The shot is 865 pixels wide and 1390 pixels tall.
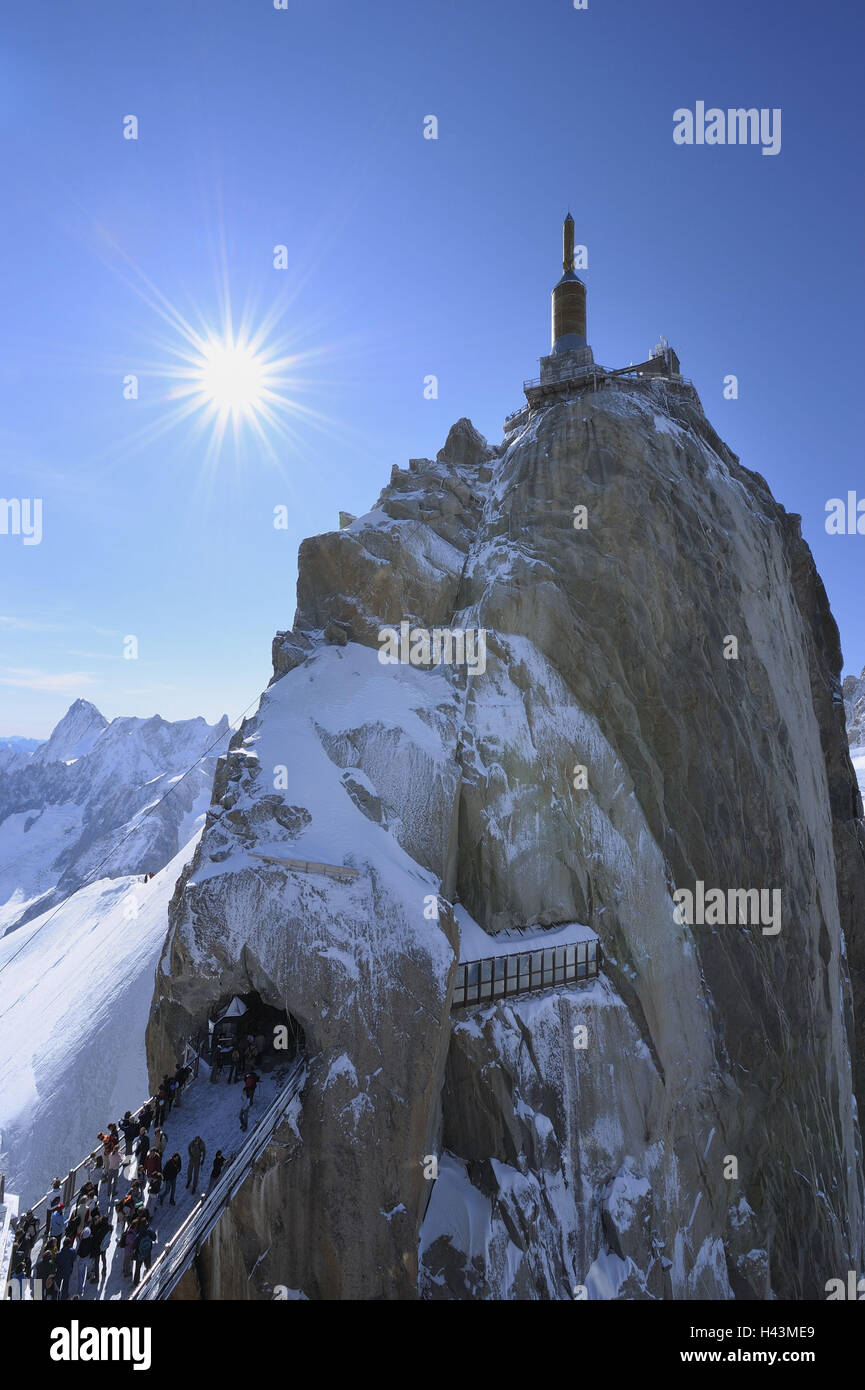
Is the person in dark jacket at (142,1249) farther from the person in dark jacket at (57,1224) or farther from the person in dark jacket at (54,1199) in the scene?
the person in dark jacket at (54,1199)

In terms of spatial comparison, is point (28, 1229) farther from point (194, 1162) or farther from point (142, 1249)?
point (194, 1162)

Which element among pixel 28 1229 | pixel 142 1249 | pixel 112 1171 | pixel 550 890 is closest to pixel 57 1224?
pixel 28 1229

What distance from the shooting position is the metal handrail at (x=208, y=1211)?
14758 millimetres

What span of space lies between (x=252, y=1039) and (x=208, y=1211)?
652 centimetres

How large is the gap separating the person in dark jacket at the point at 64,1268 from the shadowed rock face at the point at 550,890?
4.52m

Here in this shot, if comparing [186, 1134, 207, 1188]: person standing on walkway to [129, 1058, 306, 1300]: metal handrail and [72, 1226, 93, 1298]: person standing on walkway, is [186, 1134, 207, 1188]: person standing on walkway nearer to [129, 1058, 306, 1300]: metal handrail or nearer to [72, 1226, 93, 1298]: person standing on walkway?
[129, 1058, 306, 1300]: metal handrail

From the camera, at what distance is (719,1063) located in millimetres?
32938

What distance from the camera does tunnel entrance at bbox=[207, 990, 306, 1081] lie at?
2306cm

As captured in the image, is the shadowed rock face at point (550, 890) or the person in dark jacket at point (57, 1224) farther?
the shadowed rock face at point (550, 890)

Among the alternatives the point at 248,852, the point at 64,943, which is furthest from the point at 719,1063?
the point at 64,943

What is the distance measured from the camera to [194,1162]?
18047 millimetres

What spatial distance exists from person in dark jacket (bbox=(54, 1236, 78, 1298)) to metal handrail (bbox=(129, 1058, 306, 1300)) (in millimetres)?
1511

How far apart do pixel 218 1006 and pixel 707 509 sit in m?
37.0

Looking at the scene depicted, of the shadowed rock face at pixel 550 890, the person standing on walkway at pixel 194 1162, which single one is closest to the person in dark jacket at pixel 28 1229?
the person standing on walkway at pixel 194 1162
